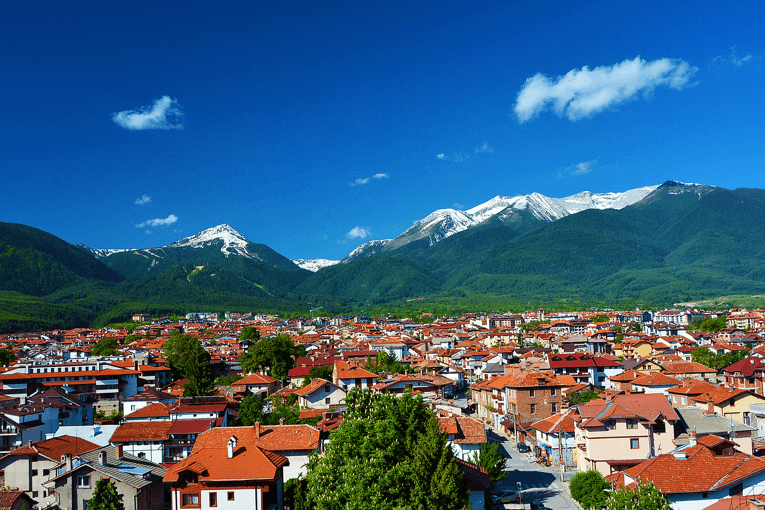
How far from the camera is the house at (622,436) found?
3456 centimetres

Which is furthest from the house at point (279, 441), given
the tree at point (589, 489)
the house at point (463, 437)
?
the tree at point (589, 489)

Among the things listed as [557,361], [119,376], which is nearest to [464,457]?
[557,361]

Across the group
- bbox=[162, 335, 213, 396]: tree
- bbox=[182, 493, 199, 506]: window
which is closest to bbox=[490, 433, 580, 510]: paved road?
bbox=[182, 493, 199, 506]: window

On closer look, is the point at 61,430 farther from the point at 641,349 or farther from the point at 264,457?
the point at 641,349

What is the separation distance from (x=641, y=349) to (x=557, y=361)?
2837cm

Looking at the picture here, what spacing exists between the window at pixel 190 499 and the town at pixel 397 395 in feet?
0.21

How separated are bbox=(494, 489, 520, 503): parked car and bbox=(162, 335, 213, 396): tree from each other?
37063mm

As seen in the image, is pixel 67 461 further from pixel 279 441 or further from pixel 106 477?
pixel 279 441

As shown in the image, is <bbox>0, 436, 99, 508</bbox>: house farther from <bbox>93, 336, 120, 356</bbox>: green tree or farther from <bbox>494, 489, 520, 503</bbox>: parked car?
<bbox>93, 336, 120, 356</bbox>: green tree

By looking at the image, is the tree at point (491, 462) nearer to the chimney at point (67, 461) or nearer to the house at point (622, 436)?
the house at point (622, 436)

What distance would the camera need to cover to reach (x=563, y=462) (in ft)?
125

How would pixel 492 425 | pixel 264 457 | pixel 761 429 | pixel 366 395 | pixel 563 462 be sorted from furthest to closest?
pixel 492 425, pixel 761 429, pixel 563 462, pixel 264 457, pixel 366 395

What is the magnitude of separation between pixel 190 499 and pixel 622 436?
2377cm

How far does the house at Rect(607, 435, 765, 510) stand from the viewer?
25.3m
